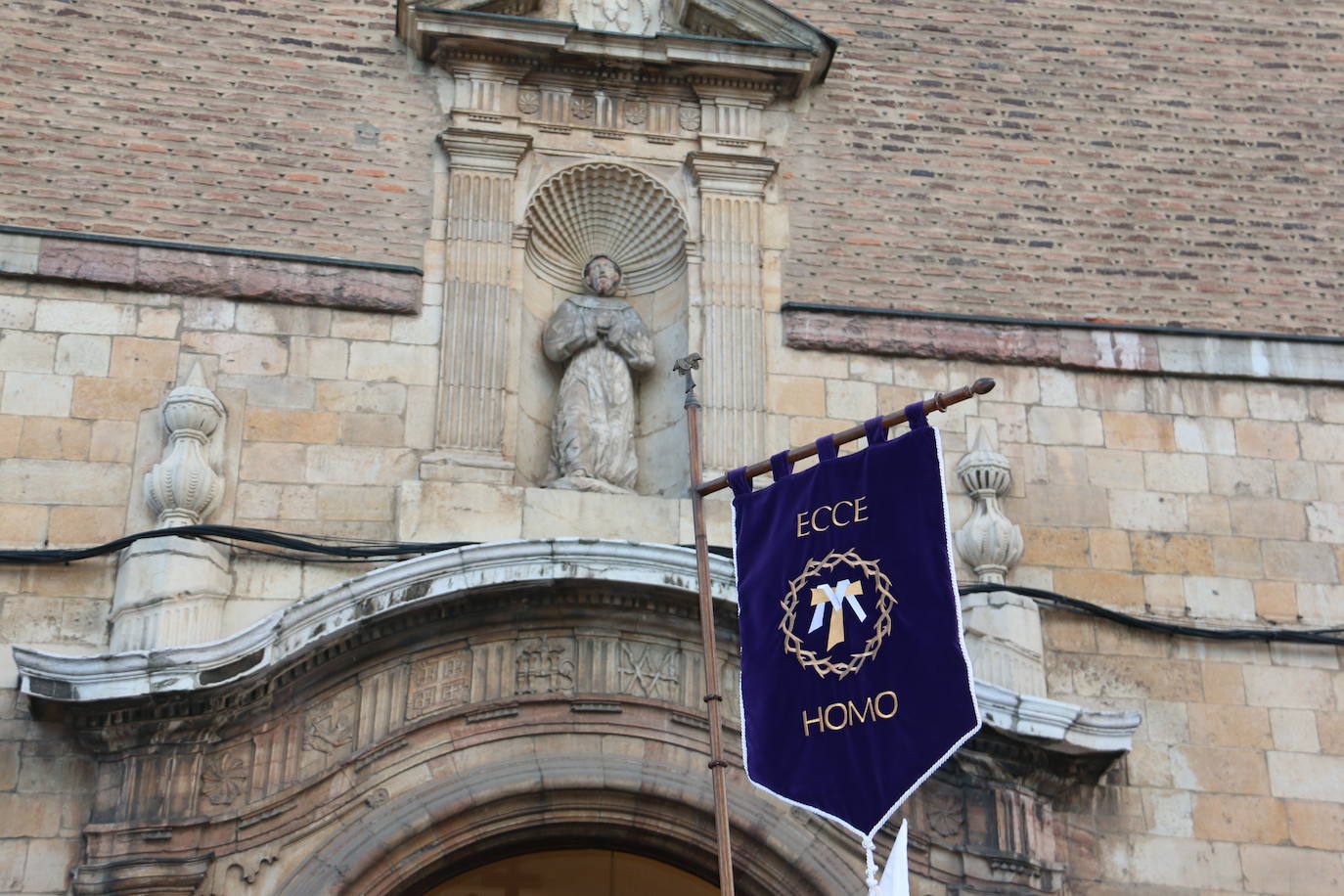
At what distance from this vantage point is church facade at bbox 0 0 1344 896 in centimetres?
1070

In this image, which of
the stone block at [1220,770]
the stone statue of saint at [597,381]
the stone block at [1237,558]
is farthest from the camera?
the stone block at [1237,558]

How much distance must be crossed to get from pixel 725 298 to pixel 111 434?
3.66 metres

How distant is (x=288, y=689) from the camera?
35.2 ft

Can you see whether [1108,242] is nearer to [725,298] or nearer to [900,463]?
[725,298]

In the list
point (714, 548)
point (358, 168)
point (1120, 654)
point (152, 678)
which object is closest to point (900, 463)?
point (714, 548)

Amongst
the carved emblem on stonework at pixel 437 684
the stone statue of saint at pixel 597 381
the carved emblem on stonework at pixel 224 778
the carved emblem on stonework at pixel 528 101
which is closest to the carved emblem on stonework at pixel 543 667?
the carved emblem on stonework at pixel 437 684

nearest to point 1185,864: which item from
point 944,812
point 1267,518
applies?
point 944,812

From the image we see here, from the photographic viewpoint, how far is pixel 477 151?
12562 mm

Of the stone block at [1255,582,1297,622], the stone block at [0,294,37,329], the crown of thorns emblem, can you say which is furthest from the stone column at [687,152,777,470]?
the stone block at [0,294,37,329]

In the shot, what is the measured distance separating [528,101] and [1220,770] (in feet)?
18.9

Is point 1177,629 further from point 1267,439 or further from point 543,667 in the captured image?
point 543,667

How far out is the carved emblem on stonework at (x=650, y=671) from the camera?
11.0 m

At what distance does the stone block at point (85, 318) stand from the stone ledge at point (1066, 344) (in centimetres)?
386

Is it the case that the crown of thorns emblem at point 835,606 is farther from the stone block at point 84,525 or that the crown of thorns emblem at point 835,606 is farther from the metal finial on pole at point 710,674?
the stone block at point 84,525
